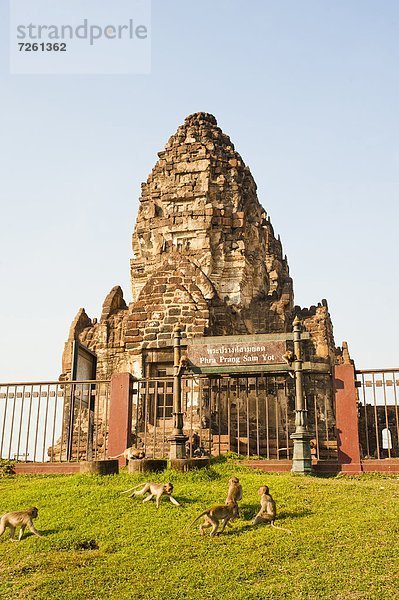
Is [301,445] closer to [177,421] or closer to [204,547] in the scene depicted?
[177,421]

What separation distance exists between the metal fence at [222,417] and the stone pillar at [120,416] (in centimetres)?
21

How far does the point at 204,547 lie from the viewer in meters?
6.37

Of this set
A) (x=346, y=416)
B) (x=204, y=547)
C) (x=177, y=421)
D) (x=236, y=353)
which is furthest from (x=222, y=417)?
(x=204, y=547)

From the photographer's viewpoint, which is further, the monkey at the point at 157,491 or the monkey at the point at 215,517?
the monkey at the point at 157,491

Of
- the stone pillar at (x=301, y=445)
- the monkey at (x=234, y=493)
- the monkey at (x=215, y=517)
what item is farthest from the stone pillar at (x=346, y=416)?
the monkey at (x=215, y=517)

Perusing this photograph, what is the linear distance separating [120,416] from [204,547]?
5603 millimetres

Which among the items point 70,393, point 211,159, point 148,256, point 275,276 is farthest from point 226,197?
point 70,393

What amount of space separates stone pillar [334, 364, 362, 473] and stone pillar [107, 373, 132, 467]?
372 cm

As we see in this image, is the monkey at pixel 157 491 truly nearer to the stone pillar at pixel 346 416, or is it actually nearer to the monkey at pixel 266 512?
the monkey at pixel 266 512

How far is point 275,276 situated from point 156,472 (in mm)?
17771

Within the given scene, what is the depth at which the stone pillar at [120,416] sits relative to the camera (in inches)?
459

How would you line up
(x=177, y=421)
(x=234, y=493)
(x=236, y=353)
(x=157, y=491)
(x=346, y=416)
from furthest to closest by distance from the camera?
(x=236, y=353) < (x=346, y=416) < (x=177, y=421) < (x=157, y=491) < (x=234, y=493)

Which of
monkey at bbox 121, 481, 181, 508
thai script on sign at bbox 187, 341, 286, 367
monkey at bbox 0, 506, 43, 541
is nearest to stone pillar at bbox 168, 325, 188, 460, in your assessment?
thai script on sign at bbox 187, 341, 286, 367

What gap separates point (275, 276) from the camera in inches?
1046
